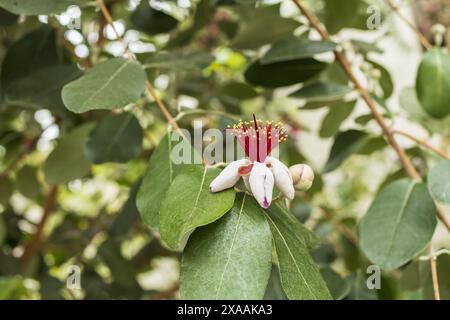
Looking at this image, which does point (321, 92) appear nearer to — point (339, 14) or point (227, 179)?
point (339, 14)

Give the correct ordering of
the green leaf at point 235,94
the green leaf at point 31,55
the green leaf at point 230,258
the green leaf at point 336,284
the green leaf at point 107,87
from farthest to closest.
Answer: the green leaf at point 235,94
the green leaf at point 31,55
the green leaf at point 336,284
the green leaf at point 107,87
the green leaf at point 230,258

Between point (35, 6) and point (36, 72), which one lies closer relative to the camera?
point (35, 6)

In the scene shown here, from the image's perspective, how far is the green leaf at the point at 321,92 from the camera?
2.69 ft

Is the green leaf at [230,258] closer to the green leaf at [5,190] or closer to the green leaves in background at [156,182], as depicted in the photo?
the green leaves in background at [156,182]

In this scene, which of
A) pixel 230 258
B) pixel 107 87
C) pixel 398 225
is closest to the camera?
pixel 230 258

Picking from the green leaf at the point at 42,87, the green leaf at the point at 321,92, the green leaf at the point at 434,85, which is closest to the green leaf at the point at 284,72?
the green leaf at the point at 321,92

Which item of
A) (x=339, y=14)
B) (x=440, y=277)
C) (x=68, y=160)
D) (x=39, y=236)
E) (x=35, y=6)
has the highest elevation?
(x=35, y=6)

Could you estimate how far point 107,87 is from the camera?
1.91 ft

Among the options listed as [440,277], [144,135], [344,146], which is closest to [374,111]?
[344,146]

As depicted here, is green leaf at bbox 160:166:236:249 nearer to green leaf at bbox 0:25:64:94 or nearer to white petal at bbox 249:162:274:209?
white petal at bbox 249:162:274:209

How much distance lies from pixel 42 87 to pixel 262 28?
1.05 feet

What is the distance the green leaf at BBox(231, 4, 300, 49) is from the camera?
0.87 meters
